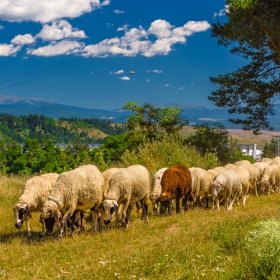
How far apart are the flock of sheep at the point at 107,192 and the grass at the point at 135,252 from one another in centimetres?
56

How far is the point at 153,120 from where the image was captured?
26.2m

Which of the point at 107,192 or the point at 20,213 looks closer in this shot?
the point at 20,213

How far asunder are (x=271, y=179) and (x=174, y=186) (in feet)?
27.8

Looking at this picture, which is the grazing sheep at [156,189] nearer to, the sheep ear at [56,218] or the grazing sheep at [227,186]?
the grazing sheep at [227,186]

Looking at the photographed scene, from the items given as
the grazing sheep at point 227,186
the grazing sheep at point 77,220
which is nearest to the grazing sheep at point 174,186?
the grazing sheep at point 227,186

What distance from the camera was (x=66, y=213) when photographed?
1012 cm

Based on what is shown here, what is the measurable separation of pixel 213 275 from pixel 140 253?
1.99 meters

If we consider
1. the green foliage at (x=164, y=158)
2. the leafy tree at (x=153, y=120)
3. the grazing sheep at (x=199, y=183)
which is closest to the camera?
the grazing sheep at (x=199, y=183)

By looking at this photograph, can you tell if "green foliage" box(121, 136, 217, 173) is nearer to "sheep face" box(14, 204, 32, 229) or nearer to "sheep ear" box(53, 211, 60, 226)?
"sheep face" box(14, 204, 32, 229)

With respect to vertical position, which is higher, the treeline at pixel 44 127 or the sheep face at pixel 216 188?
the treeline at pixel 44 127

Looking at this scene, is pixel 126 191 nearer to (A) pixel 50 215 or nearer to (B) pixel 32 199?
(A) pixel 50 215

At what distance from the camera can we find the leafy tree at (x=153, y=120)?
2592 centimetres

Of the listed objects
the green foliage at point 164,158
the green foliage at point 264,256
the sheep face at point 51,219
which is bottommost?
the sheep face at point 51,219

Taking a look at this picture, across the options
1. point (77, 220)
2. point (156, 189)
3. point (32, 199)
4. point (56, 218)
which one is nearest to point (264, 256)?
point (56, 218)
